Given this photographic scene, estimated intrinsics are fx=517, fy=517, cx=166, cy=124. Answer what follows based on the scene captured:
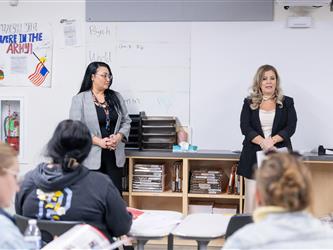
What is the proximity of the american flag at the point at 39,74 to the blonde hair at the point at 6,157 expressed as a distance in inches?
128

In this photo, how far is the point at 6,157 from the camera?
1.80m

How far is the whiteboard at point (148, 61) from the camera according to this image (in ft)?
15.8

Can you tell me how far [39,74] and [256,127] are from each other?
7.29ft

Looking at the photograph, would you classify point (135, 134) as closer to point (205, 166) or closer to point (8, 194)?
point (205, 166)

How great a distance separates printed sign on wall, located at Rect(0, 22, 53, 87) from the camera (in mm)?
5023

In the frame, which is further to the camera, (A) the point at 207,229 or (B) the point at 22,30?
(B) the point at 22,30

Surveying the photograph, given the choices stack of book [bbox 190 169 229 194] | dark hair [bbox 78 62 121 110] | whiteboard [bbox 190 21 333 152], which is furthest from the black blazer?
dark hair [bbox 78 62 121 110]

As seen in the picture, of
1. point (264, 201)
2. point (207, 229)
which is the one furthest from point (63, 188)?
point (264, 201)

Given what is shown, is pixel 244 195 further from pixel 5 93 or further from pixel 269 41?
pixel 5 93

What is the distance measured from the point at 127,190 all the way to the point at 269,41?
1878 millimetres

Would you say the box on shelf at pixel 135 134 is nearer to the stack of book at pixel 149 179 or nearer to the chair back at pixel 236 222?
the stack of book at pixel 149 179

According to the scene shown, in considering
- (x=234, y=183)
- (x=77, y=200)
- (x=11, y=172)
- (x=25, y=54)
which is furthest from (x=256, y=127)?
(x=11, y=172)

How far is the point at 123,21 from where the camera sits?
16.1 feet

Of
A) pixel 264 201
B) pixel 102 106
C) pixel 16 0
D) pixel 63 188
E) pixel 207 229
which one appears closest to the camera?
pixel 264 201
